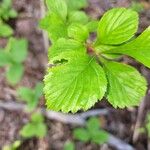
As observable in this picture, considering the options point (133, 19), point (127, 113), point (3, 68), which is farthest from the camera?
point (3, 68)

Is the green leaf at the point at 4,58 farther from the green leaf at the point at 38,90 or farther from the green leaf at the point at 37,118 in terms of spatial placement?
the green leaf at the point at 37,118

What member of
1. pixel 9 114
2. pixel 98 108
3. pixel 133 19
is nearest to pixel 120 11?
pixel 133 19

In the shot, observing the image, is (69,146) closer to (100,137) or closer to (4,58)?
(100,137)

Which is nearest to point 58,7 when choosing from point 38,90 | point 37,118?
point 38,90

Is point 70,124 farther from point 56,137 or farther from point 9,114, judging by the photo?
point 9,114

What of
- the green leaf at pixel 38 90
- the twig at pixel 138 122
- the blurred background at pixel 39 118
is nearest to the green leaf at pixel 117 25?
the twig at pixel 138 122

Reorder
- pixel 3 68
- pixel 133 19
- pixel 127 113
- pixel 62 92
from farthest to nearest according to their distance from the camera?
pixel 3 68
pixel 127 113
pixel 133 19
pixel 62 92

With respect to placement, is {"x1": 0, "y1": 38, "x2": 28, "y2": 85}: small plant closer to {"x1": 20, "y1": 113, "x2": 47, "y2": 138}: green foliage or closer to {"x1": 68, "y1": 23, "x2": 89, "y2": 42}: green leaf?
{"x1": 20, "y1": 113, "x2": 47, "y2": 138}: green foliage
